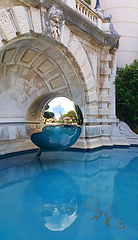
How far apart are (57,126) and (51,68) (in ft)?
8.38

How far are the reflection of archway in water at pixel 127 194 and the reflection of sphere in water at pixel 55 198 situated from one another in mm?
583

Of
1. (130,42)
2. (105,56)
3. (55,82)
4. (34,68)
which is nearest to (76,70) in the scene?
(55,82)

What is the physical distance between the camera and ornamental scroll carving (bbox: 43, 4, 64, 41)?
169 inches

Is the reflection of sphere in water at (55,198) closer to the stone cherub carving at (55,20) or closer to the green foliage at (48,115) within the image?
the green foliage at (48,115)

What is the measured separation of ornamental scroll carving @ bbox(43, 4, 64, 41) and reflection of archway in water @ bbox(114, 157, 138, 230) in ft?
11.9

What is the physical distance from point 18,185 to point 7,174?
2.06ft

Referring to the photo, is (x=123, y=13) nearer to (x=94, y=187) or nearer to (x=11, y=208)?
(x=94, y=187)

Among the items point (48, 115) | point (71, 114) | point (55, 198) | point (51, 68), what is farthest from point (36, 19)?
point (55, 198)

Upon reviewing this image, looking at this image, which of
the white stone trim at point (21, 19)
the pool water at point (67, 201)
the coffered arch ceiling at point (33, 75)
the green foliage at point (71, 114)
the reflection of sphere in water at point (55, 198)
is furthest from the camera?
the coffered arch ceiling at point (33, 75)

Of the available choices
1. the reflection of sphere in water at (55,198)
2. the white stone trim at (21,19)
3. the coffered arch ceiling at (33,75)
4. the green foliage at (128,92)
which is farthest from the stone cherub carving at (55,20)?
the green foliage at (128,92)

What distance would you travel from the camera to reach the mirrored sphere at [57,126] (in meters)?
3.72

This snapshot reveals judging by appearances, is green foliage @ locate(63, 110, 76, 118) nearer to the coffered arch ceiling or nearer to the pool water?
the coffered arch ceiling

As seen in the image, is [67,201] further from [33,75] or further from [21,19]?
[33,75]

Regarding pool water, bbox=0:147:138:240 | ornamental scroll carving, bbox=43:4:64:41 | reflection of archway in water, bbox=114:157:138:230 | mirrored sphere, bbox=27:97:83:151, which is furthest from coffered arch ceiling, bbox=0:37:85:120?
reflection of archway in water, bbox=114:157:138:230
